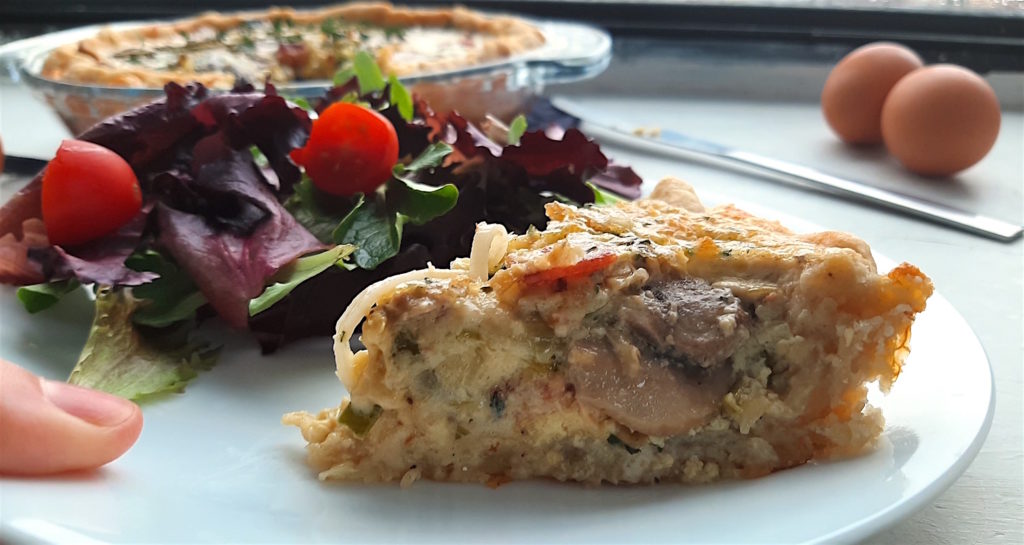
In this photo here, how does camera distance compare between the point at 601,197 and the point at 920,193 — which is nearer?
the point at 601,197

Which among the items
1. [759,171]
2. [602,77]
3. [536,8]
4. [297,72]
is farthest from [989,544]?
[536,8]

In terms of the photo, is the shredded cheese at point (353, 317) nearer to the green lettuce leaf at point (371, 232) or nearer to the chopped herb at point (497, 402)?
the chopped herb at point (497, 402)

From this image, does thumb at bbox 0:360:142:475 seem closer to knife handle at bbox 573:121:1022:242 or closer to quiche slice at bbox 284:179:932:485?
quiche slice at bbox 284:179:932:485

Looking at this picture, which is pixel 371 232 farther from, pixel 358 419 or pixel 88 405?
pixel 88 405

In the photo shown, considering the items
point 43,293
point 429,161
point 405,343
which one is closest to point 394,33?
point 429,161

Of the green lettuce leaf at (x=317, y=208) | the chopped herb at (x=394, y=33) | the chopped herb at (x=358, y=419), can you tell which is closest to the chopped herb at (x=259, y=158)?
the green lettuce leaf at (x=317, y=208)

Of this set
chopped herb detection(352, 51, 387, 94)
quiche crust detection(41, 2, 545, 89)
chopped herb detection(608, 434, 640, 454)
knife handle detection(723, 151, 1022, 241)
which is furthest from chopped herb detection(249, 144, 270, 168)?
knife handle detection(723, 151, 1022, 241)
